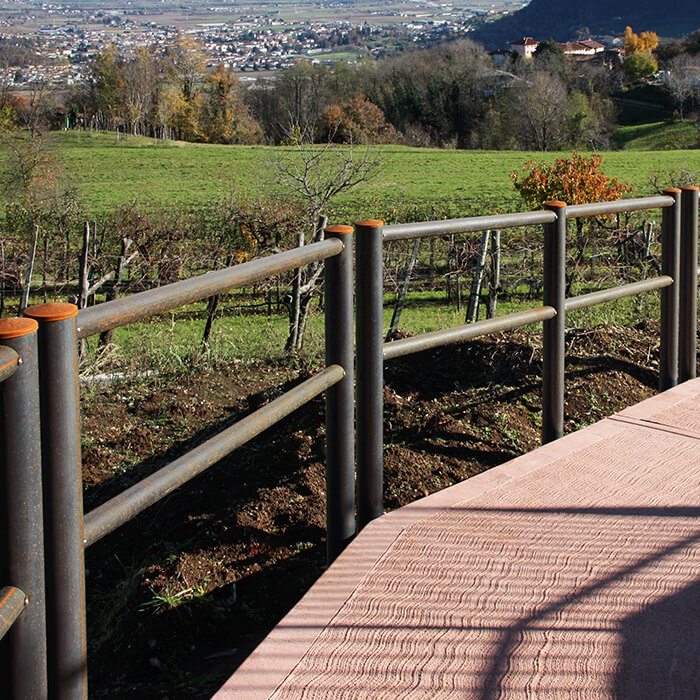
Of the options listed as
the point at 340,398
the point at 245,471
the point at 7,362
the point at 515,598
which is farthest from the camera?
the point at 245,471

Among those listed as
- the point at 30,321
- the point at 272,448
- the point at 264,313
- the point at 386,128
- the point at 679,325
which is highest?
the point at 386,128

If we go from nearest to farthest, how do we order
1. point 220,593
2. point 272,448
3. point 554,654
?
point 554,654, point 220,593, point 272,448

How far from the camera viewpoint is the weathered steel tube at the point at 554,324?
3.38 m

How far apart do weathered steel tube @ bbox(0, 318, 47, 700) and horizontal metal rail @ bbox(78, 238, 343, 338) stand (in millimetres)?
172

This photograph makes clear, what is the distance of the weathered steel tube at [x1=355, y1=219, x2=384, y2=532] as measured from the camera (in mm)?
2615

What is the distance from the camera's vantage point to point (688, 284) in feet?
14.1

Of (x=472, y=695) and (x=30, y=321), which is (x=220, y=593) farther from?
(x=30, y=321)

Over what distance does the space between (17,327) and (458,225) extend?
183 cm

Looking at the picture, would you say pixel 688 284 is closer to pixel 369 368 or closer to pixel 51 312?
pixel 369 368

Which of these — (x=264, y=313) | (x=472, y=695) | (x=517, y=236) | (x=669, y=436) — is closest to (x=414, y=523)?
(x=472, y=695)

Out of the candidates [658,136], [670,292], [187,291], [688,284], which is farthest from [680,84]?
[187,291]

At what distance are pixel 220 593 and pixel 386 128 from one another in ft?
261

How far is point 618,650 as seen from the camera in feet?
6.30

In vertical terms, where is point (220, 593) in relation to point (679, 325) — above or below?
below
